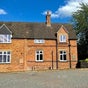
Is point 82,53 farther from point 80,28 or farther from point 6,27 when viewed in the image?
point 6,27

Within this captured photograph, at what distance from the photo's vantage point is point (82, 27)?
61.7m

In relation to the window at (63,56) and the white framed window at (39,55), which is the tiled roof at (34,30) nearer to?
the white framed window at (39,55)

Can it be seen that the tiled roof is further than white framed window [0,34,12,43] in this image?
Yes

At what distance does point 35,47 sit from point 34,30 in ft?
14.6

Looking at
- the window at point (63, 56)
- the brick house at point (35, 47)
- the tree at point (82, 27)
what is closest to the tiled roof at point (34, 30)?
the brick house at point (35, 47)

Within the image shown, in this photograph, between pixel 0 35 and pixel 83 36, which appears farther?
pixel 83 36

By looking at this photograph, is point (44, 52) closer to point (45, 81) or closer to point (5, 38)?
point (5, 38)

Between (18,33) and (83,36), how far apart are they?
2253 centimetres

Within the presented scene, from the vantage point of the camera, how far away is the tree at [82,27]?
60.7m

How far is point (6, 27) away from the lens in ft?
149

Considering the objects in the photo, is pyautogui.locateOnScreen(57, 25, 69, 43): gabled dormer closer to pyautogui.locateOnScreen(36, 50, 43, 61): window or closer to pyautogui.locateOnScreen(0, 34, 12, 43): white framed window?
pyautogui.locateOnScreen(36, 50, 43, 61): window

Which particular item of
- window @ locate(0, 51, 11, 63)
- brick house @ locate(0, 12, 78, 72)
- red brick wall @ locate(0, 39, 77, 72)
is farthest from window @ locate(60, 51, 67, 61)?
window @ locate(0, 51, 11, 63)

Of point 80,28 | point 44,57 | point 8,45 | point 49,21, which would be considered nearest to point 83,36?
point 80,28

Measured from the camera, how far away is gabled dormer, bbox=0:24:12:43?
44969mm
